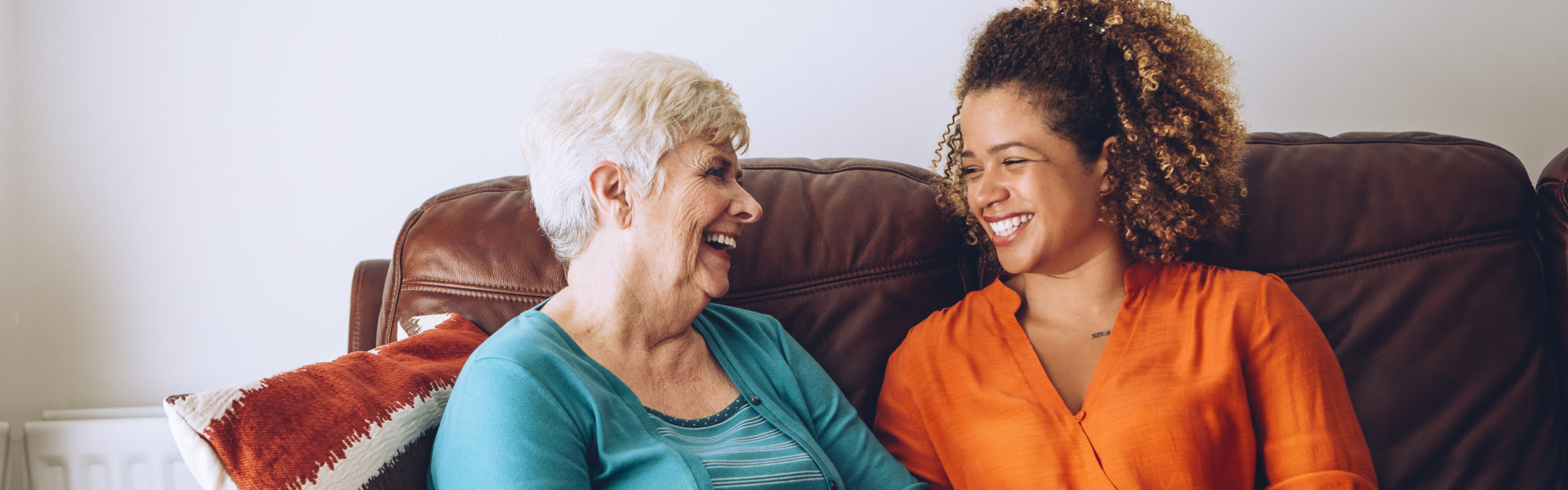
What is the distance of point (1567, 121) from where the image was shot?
1.94 metres

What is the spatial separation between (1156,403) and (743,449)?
0.57 m

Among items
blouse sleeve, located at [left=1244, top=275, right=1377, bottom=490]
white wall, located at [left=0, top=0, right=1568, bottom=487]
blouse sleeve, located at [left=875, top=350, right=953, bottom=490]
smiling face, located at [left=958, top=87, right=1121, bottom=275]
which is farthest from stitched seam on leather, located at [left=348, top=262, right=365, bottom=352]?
blouse sleeve, located at [left=1244, top=275, right=1377, bottom=490]

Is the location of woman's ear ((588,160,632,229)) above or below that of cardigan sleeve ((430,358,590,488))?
above

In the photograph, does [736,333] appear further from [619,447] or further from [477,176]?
[477,176]

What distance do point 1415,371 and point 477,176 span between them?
1.73 metres

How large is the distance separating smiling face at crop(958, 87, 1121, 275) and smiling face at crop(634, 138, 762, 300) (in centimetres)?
41

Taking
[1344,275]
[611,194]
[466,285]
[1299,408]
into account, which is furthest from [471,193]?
[1344,275]

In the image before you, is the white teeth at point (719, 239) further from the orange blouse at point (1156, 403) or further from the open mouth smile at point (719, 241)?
the orange blouse at point (1156, 403)

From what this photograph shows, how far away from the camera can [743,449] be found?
1125 millimetres

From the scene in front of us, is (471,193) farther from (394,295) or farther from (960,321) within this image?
(960,321)

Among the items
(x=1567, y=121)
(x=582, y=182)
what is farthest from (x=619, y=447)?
(x=1567, y=121)

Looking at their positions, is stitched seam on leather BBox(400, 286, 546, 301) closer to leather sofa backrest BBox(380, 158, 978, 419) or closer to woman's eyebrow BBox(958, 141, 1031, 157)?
leather sofa backrest BBox(380, 158, 978, 419)

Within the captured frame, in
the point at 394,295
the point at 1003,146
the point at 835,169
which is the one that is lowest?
the point at 394,295

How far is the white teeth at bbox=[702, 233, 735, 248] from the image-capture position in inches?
48.2
